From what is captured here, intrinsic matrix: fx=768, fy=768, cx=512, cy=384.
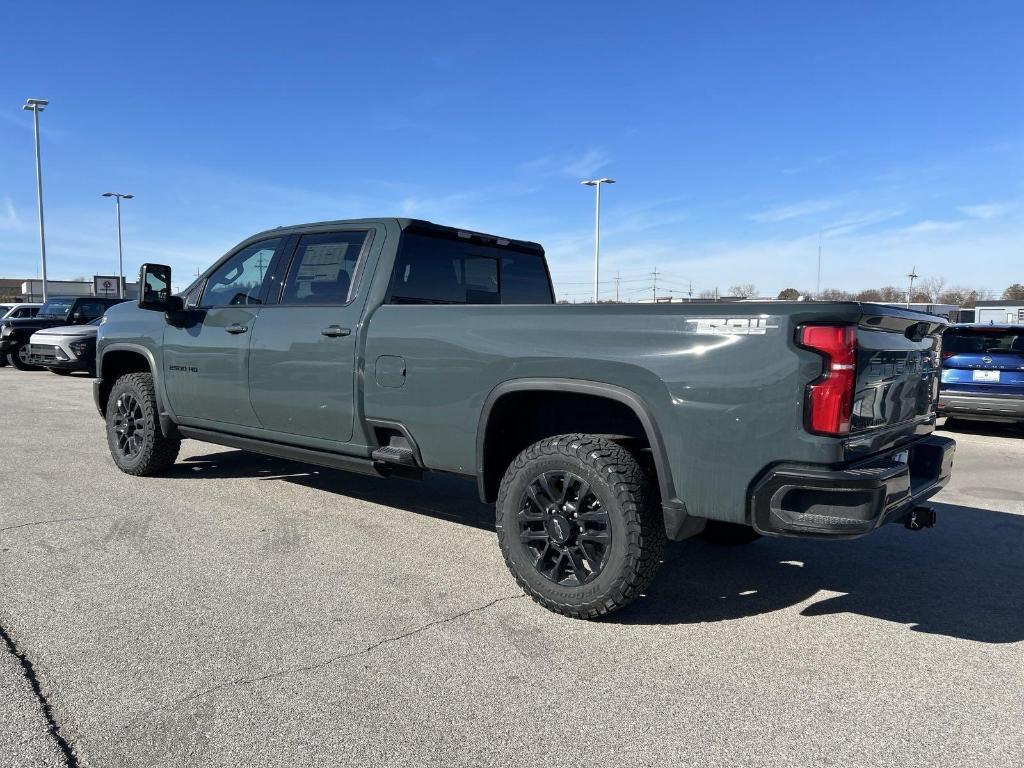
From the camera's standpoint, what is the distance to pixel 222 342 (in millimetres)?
5285

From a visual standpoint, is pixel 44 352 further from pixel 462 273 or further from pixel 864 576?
pixel 864 576

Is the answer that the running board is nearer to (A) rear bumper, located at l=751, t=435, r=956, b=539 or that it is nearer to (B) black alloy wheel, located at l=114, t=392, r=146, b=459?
(B) black alloy wheel, located at l=114, t=392, r=146, b=459

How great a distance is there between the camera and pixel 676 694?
9.38 feet

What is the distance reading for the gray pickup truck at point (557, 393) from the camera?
2.97 metres

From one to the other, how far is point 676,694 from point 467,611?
1124 mm

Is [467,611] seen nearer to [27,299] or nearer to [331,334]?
[331,334]

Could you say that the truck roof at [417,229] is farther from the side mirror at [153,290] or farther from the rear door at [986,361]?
the rear door at [986,361]

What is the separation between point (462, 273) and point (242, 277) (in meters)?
1.60

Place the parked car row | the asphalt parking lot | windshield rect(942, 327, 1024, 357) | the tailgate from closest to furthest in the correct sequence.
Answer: the asphalt parking lot < the tailgate < windshield rect(942, 327, 1024, 357) < the parked car row

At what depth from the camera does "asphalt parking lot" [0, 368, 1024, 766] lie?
2516mm

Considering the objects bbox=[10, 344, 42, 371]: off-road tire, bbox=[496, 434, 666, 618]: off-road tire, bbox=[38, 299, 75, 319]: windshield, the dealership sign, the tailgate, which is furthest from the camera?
the dealership sign

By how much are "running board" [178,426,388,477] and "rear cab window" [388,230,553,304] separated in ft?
3.24

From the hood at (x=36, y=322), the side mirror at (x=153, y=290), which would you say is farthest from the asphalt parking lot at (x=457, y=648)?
the hood at (x=36, y=322)

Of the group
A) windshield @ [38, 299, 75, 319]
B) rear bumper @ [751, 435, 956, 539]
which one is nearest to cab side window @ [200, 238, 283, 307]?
rear bumper @ [751, 435, 956, 539]
